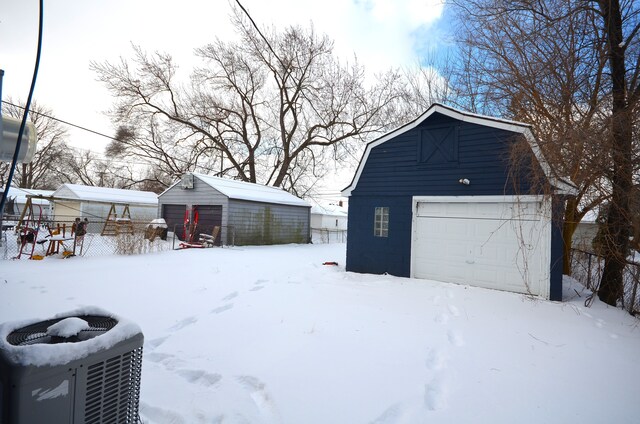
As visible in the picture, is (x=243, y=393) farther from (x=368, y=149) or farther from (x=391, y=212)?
(x=368, y=149)

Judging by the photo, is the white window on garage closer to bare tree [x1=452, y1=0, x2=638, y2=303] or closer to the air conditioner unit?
bare tree [x1=452, y1=0, x2=638, y2=303]

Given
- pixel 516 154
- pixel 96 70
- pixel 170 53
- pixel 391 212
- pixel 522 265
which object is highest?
pixel 170 53

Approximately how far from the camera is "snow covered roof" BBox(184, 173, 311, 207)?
16109mm

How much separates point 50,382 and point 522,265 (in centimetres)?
809

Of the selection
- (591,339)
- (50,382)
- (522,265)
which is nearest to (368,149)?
(522,265)

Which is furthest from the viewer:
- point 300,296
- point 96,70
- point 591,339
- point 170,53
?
point 170,53

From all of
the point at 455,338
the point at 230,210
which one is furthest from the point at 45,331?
the point at 230,210

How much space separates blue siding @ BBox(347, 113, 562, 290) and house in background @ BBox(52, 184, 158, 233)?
53.3 feet

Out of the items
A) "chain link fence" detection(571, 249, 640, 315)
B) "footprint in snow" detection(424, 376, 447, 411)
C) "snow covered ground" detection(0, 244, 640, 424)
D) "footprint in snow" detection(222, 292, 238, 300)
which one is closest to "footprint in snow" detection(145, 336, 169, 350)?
"snow covered ground" detection(0, 244, 640, 424)

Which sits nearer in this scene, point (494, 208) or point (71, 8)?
point (71, 8)

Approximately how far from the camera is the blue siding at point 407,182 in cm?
767

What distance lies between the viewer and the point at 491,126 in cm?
768

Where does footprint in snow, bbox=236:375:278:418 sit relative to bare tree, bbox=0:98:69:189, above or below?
below

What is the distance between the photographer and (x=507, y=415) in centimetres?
269
